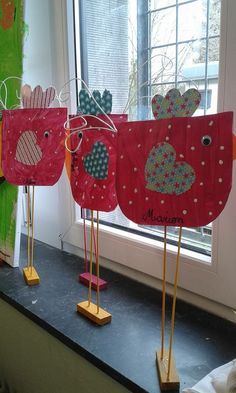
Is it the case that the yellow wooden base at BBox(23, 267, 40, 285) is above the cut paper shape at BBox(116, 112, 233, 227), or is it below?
below

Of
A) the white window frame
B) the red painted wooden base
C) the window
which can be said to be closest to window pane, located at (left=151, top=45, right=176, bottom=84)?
the window

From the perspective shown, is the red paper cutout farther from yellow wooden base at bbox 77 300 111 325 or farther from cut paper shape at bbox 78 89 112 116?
yellow wooden base at bbox 77 300 111 325

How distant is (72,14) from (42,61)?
0.17m

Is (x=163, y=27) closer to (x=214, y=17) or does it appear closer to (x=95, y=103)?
(x=214, y=17)

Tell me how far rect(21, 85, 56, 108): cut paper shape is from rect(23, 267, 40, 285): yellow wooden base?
43cm

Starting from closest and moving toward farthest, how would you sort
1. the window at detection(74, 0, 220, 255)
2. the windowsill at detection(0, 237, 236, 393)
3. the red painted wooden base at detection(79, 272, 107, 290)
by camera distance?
the windowsill at detection(0, 237, 236, 393) → the window at detection(74, 0, 220, 255) → the red painted wooden base at detection(79, 272, 107, 290)

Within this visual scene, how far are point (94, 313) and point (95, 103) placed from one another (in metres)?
0.42

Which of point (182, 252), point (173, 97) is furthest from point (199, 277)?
point (173, 97)

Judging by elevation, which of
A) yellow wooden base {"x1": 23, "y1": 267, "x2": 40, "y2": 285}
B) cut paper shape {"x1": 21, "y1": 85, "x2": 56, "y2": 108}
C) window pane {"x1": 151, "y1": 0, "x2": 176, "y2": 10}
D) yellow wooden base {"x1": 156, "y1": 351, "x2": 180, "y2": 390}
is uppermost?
window pane {"x1": 151, "y1": 0, "x2": 176, "y2": 10}

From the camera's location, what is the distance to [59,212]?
1.14 meters

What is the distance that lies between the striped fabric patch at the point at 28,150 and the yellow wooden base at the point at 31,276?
1.03 ft

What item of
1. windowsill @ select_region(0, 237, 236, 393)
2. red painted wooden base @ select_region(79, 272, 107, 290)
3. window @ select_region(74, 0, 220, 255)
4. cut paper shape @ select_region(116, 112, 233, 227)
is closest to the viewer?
cut paper shape @ select_region(116, 112, 233, 227)

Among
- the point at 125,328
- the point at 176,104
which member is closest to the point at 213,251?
the point at 125,328

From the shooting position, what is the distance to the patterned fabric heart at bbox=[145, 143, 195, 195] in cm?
51
